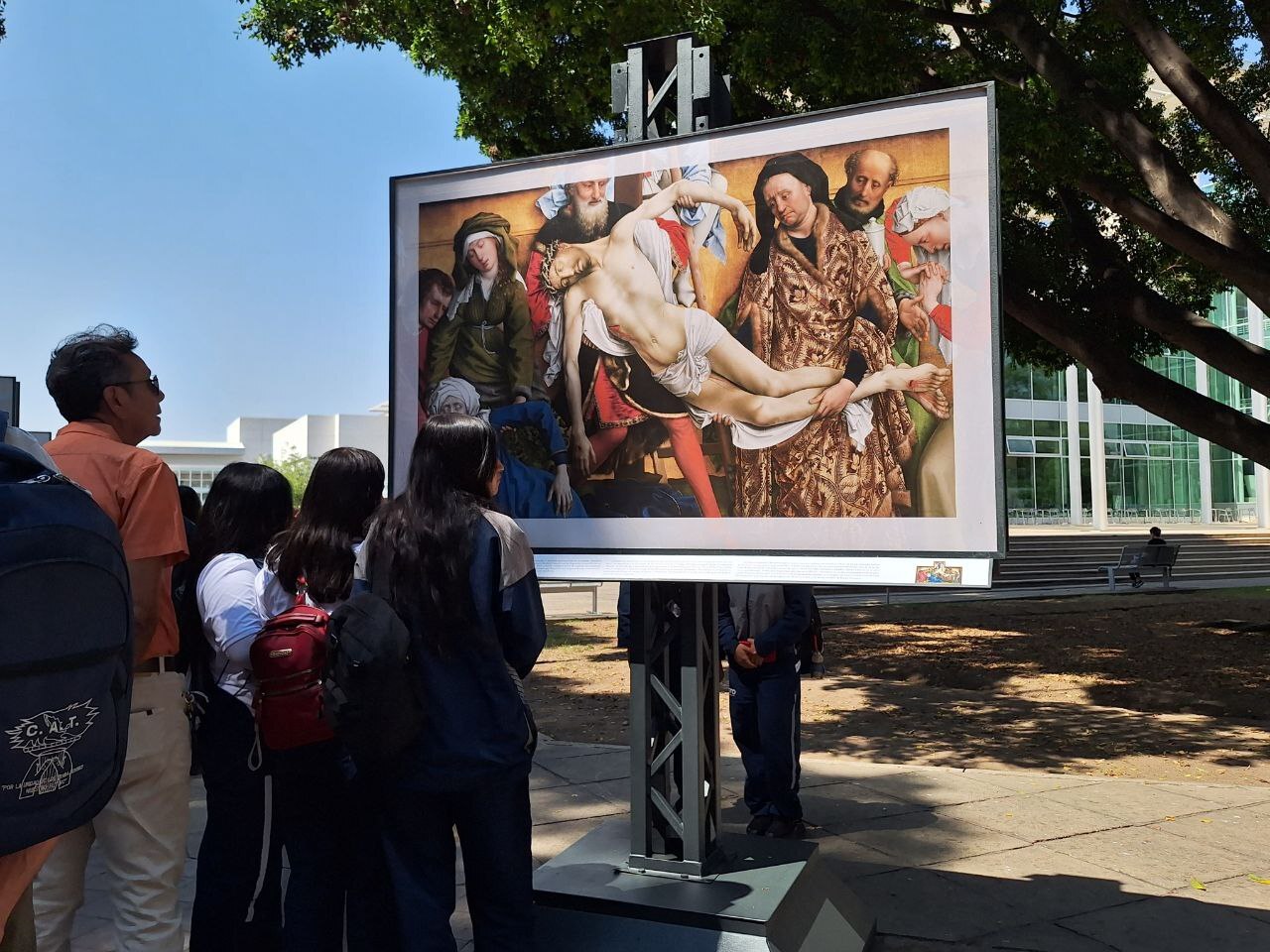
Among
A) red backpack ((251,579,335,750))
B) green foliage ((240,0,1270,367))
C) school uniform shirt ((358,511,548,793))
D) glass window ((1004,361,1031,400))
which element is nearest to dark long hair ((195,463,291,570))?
red backpack ((251,579,335,750))

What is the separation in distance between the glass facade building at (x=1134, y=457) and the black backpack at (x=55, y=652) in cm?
4532

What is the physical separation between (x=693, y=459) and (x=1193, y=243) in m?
7.93

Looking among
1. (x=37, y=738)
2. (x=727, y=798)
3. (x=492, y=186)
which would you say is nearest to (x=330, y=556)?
(x=492, y=186)

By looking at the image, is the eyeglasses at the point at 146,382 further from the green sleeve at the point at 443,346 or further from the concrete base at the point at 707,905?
the concrete base at the point at 707,905

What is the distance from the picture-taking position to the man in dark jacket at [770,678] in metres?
5.22

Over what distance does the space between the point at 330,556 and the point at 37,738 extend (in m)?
1.97

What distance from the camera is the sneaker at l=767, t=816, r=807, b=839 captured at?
5336mm

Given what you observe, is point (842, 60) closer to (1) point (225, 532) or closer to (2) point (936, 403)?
(2) point (936, 403)

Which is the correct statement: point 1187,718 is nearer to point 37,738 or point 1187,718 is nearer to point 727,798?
point 727,798

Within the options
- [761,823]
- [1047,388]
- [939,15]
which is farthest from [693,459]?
[1047,388]

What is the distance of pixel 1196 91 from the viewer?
895 centimetres

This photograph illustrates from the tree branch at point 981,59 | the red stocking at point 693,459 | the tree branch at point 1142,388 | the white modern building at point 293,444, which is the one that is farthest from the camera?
the white modern building at point 293,444

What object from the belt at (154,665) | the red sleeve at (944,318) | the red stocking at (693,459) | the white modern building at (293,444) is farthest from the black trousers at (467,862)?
the white modern building at (293,444)

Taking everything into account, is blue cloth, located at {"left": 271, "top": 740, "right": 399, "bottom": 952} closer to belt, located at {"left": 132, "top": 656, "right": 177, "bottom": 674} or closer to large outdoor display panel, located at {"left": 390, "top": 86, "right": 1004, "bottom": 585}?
belt, located at {"left": 132, "top": 656, "right": 177, "bottom": 674}
